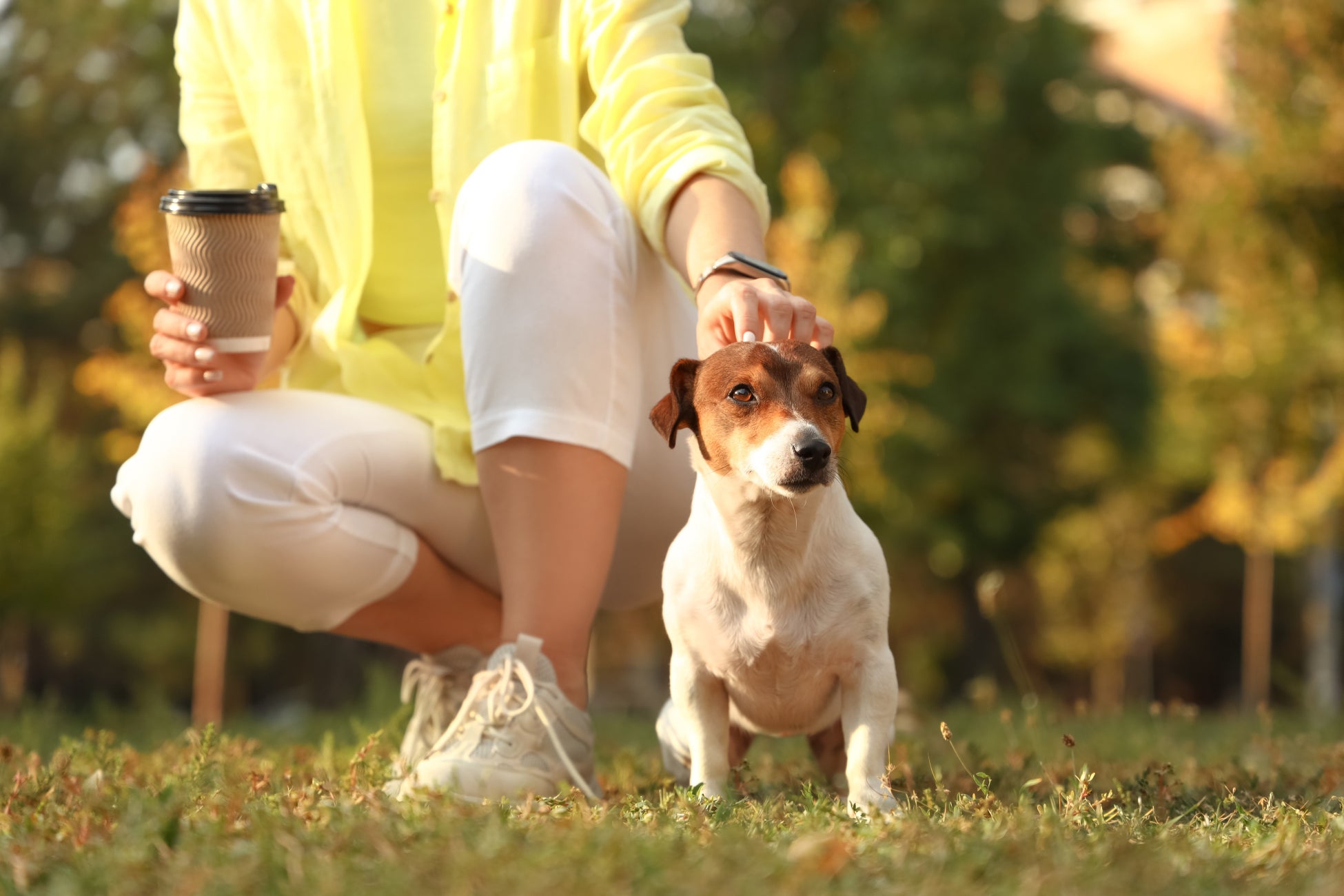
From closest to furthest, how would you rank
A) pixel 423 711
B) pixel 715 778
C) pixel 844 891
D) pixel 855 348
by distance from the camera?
pixel 844 891 → pixel 715 778 → pixel 423 711 → pixel 855 348

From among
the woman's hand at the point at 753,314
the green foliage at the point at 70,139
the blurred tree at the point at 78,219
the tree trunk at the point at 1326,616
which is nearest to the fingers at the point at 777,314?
the woman's hand at the point at 753,314

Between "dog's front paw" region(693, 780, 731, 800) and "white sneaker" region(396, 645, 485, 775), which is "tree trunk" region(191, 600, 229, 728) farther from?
"dog's front paw" region(693, 780, 731, 800)

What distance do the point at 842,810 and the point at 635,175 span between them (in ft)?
4.94

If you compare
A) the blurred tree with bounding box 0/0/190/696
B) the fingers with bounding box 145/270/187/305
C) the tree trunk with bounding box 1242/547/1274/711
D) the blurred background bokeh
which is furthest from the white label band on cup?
the tree trunk with bounding box 1242/547/1274/711

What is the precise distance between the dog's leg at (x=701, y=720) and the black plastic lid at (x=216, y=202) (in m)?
1.20

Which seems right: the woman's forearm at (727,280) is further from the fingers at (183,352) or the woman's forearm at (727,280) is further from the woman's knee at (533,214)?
the fingers at (183,352)

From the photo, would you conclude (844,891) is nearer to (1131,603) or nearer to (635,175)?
(635,175)

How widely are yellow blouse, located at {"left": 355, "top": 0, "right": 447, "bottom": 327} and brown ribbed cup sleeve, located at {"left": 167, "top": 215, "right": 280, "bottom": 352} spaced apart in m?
0.55

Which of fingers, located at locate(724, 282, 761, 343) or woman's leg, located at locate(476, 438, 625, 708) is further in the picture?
woman's leg, located at locate(476, 438, 625, 708)

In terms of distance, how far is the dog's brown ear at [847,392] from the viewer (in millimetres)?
2648

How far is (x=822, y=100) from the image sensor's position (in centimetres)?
1553

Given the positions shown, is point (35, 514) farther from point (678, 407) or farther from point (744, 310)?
point (744, 310)

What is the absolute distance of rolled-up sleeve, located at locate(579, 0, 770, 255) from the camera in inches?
116

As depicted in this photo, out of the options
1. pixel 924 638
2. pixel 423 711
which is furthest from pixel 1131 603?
pixel 423 711
